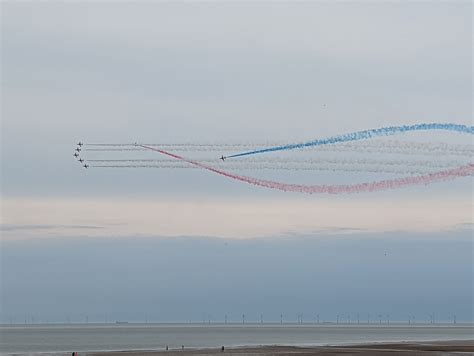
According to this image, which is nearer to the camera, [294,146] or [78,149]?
[294,146]

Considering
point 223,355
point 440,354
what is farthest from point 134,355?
point 440,354

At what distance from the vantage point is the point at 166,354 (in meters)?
157

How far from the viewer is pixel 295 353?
15462cm

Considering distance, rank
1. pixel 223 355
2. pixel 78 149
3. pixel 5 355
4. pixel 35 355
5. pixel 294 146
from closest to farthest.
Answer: pixel 294 146, pixel 78 149, pixel 223 355, pixel 35 355, pixel 5 355

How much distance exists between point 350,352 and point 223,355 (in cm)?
2818

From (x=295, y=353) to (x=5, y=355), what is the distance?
203 ft

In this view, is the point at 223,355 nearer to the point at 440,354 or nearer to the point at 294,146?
the point at 440,354

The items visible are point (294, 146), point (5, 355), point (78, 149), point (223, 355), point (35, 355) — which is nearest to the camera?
point (294, 146)

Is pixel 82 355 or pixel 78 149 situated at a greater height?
pixel 78 149

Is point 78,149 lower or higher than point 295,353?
higher

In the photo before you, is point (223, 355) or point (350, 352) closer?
point (223, 355)

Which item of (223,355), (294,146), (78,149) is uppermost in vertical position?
(78,149)

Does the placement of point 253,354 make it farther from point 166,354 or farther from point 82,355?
point 82,355

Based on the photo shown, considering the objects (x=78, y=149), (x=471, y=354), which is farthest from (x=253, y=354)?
(x=78, y=149)
